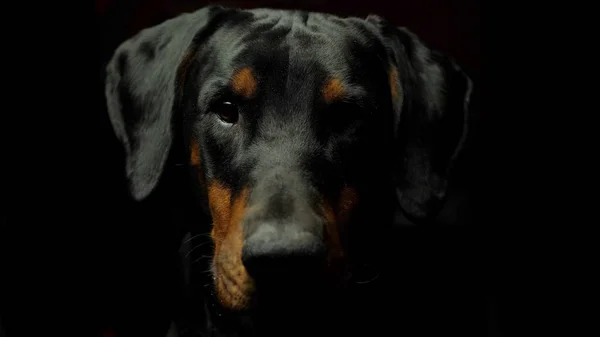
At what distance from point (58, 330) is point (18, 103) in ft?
2.27

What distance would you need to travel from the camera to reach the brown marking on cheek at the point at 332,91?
168 cm

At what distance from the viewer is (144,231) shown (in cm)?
236

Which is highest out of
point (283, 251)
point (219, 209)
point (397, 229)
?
point (283, 251)

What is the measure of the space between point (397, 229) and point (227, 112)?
1100 millimetres

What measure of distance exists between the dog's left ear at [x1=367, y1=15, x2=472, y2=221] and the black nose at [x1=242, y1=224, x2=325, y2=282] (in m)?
0.54

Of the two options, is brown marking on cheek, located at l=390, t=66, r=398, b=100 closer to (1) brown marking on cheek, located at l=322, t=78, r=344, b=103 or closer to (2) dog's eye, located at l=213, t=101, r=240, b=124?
(1) brown marking on cheek, located at l=322, t=78, r=344, b=103

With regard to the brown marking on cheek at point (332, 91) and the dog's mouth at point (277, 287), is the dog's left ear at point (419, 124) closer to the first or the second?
the brown marking on cheek at point (332, 91)

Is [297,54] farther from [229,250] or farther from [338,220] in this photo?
[229,250]

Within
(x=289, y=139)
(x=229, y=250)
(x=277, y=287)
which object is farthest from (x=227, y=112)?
(x=277, y=287)

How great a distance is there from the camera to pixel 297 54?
67.9 inches

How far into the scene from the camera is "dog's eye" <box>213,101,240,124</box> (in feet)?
5.63

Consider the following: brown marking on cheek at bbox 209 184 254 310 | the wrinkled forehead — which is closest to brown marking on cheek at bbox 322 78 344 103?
the wrinkled forehead

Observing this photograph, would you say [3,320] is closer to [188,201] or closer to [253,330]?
[188,201]

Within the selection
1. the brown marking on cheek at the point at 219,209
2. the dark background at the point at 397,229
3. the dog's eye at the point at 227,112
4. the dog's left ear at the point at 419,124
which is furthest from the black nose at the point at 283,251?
the dark background at the point at 397,229
